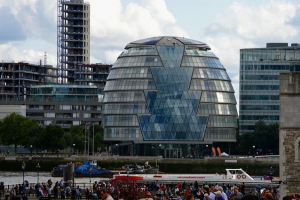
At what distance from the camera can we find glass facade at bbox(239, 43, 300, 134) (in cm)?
15800

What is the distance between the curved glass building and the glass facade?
1375cm

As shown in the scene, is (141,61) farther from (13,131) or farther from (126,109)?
(13,131)

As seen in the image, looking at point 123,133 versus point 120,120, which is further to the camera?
point 120,120

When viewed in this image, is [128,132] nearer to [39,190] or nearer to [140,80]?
[140,80]

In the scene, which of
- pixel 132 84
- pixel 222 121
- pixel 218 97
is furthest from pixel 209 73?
pixel 132 84

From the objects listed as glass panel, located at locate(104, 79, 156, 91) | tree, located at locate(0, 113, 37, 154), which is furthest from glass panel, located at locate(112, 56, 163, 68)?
tree, located at locate(0, 113, 37, 154)

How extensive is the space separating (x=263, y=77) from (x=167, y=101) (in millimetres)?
22649

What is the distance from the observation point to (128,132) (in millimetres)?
144500

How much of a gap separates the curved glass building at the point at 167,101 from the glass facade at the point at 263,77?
45.1 ft

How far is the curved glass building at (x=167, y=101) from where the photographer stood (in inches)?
5605

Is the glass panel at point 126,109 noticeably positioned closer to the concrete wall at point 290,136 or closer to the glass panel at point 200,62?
the glass panel at point 200,62

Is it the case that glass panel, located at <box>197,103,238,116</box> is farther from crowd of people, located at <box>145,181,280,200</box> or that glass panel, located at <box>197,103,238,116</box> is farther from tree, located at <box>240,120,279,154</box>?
crowd of people, located at <box>145,181,280,200</box>

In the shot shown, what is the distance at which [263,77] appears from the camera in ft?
522

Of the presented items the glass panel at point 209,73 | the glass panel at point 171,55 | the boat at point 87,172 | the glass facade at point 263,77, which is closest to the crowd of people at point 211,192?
the boat at point 87,172
